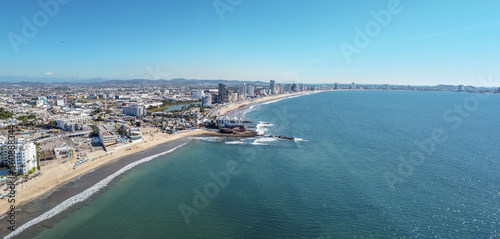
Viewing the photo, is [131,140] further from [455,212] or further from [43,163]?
[455,212]

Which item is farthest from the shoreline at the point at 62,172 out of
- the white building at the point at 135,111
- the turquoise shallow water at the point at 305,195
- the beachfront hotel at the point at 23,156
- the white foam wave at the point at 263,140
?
the white building at the point at 135,111

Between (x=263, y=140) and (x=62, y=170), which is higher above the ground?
(x=263, y=140)

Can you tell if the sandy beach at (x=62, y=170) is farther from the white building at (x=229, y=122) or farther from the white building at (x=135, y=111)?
the white building at (x=135, y=111)

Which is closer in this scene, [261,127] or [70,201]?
[70,201]

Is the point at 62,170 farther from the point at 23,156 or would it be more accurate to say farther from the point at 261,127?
the point at 261,127

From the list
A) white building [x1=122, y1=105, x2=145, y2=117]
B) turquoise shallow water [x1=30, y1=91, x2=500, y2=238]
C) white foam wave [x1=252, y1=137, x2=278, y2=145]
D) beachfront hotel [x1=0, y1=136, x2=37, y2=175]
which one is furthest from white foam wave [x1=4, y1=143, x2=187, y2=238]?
white building [x1=122, y1=105, x2=145, y2=117]

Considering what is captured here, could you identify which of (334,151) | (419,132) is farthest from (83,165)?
(419,132)

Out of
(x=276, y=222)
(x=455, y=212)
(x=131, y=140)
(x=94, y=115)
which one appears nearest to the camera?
(x=276, y=222)

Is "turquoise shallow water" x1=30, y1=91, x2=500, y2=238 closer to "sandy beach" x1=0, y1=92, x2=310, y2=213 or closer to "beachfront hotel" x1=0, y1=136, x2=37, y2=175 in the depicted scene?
"sandy beach" x1=0, y1=92, x2=310, y2=213

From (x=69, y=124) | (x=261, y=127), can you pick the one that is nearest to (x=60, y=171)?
(x=69, y=124)

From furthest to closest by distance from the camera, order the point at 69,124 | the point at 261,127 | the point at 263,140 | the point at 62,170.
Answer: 1. the point at 261,127
2. the point at 69,124
3. the point at 263,140
4. the point at 62,170
